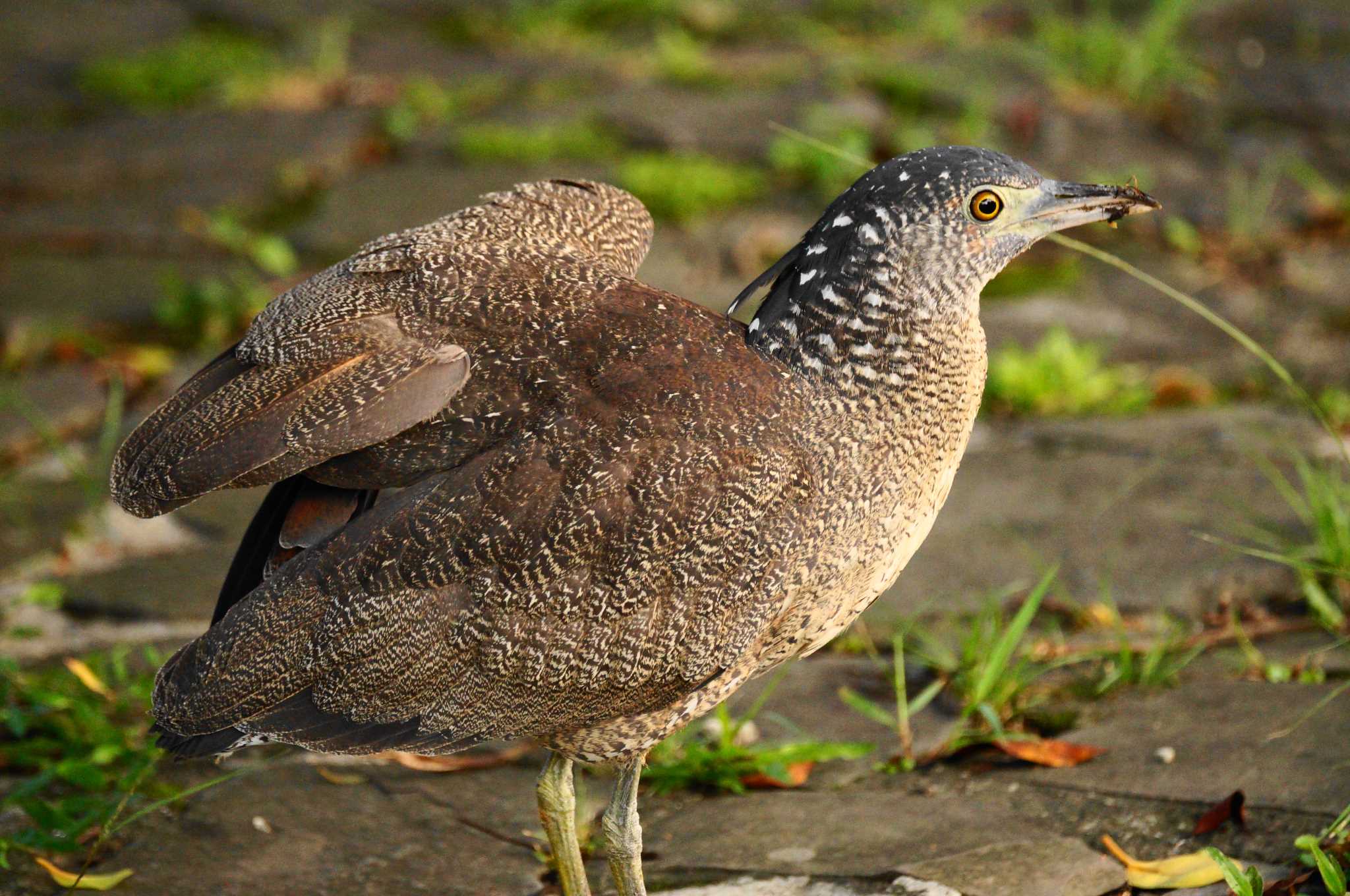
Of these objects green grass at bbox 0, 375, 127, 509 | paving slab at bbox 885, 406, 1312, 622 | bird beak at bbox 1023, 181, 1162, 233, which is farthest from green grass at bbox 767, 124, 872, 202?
bird beak at bbox 1023, 181, 1162, 233

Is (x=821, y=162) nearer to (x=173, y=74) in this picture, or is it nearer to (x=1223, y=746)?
(x=173, y=74)

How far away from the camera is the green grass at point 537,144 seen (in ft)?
25.2

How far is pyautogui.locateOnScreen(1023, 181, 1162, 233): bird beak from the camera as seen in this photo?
315 centimetres

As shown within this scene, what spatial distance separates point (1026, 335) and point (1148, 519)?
1537 millimetres

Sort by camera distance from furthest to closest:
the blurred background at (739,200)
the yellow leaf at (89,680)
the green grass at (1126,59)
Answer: the green grass at (1126,59) → the blurred background at (739,200) → the yellow leaf at (89,680)

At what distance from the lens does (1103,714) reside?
398 cm

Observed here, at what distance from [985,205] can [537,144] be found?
489 cm

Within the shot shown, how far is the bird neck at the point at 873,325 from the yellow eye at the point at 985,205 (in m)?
0.14

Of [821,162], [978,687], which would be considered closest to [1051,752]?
[978,687]

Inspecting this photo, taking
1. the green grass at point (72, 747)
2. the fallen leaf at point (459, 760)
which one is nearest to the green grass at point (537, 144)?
the green grass at point (72, 747)

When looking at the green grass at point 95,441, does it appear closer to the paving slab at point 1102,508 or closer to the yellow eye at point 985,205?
the paving slab at point 1102,508

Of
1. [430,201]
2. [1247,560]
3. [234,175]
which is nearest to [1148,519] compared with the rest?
[1247,560]

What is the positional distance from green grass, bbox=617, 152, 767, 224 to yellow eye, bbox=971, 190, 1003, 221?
4.07 meters

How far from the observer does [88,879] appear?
11.3 feet
